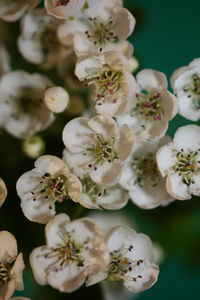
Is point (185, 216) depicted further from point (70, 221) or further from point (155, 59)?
point (155, 59)

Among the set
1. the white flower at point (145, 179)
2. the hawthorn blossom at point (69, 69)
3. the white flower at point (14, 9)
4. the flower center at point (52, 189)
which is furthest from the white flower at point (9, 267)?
the white flower at point (14, 9)

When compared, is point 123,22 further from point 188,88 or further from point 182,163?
point 182,163

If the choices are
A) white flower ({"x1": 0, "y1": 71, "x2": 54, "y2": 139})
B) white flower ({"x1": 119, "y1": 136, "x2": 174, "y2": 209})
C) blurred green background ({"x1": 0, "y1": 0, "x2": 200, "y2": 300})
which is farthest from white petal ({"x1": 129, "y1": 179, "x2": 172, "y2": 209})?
white flower ({"x1": 0, "y1": 71, "x2": 54, "y2": 139})

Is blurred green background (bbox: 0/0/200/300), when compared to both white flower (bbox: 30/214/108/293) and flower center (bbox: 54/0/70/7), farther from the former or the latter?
flower center (bbox: 54/0/70/7)

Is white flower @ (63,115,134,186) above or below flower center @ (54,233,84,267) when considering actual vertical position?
above

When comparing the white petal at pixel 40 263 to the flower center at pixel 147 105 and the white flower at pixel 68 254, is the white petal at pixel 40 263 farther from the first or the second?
the flower center at pixel 147 105

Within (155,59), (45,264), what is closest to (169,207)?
(45,264)

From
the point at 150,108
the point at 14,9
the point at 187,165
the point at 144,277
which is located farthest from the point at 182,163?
the point at 14,9
